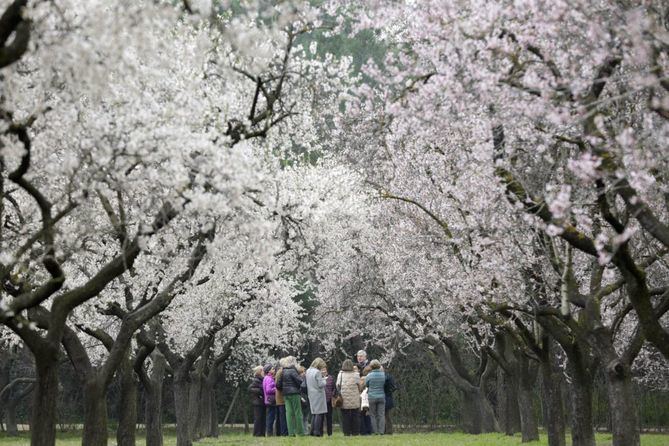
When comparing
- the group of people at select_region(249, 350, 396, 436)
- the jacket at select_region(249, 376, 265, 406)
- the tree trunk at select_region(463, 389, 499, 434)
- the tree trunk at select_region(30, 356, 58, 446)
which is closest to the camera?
the tree trunk at select_region(30, 356, 58, 446)

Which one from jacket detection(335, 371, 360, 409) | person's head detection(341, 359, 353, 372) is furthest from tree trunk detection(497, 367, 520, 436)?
person's head detection(341, 359, 353, 372)

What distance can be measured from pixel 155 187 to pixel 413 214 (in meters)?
→ 10.6

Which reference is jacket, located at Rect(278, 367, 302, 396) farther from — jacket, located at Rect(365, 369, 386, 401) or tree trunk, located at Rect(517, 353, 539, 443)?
tree trunk, located at Rect(517, 353, 539, 443)

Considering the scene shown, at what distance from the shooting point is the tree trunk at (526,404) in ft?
70.9

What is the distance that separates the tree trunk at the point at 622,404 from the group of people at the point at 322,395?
38.1 feet

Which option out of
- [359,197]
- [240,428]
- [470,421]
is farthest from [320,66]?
[240,428]

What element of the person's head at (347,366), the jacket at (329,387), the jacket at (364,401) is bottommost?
the jacket at (364,401)

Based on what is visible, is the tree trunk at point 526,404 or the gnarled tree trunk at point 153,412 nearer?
the gnarled tree trunk at point 153,412

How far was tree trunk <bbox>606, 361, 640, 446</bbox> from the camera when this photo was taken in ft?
44.2

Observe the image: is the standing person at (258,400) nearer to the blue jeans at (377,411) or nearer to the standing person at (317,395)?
the standing person at (317,395)

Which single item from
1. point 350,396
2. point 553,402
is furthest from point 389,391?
point 553,402

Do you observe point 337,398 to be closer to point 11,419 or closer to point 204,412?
point 204,412

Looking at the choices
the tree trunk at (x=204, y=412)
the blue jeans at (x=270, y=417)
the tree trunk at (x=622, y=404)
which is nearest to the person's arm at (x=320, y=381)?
the blue jeans at (x=270, y=417)

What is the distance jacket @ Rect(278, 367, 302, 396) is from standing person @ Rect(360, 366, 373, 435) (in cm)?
204
